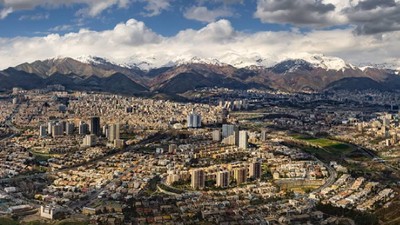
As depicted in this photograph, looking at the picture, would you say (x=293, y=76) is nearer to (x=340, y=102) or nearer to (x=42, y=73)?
(x=340, y=102)

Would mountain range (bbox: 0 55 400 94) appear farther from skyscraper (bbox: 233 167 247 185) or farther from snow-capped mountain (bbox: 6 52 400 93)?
skyscraper (bbox: 233 167 247 185)

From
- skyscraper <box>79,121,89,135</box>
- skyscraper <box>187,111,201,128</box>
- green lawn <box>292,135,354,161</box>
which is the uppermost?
skyscraper <box>187,111,201,128</box>

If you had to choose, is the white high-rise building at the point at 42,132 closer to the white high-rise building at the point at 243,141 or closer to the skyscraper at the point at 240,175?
the white high-rise building at the point at 243,141

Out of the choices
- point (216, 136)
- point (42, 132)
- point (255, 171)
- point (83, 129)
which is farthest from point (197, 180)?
point (42, 132)

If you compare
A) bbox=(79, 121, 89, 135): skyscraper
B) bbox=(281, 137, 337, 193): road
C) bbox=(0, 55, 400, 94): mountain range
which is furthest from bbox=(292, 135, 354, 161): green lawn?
bbox=(0, 55, 400, 94): mountain range

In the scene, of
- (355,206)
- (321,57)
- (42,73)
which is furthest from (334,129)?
(321,57)
